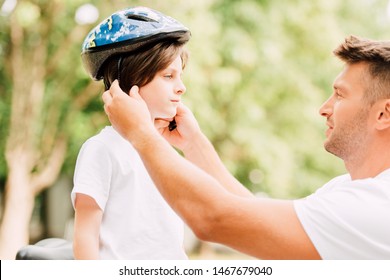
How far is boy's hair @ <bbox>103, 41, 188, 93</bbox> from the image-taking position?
2.48 m

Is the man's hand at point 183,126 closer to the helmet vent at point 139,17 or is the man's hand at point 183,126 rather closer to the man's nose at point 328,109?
the helmet vent at point 139,17

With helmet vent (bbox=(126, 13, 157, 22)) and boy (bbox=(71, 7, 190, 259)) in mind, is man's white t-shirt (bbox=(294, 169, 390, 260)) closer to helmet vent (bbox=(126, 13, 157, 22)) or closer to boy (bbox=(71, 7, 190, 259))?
boy (bbox=(71, 7, 190, 259))

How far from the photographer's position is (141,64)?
2.48m

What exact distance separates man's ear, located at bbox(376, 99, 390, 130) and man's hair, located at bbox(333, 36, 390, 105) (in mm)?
45

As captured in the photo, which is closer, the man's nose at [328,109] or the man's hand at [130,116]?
the man's hand at [130,116]

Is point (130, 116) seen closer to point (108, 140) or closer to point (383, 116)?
point (108, 140)

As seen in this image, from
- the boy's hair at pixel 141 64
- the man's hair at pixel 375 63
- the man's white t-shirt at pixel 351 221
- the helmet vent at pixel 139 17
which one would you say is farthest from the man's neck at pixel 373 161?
the helmet vent at pixel 139 17

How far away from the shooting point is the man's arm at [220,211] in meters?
1.77

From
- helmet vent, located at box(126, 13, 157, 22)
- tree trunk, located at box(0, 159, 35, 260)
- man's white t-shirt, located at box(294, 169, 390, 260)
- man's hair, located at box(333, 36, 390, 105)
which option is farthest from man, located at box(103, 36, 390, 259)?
tree trunk, located at box(0, 159, 35, 260)

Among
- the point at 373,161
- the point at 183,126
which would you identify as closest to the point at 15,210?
the point at 183,126

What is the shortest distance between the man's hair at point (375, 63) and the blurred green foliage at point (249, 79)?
265 inches

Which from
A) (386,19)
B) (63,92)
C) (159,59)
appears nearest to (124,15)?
(159,59)

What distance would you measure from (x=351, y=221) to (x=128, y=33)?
3.89ft

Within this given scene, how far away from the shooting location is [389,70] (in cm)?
219
